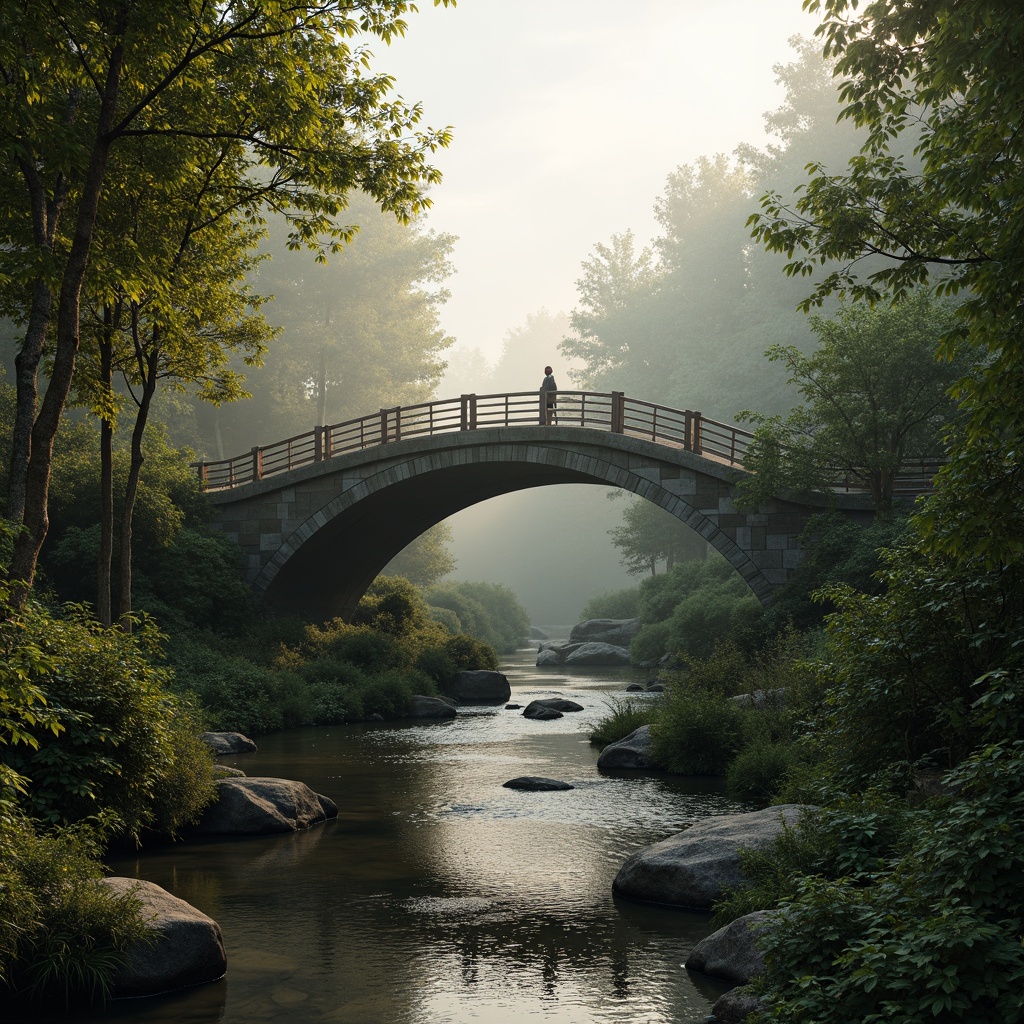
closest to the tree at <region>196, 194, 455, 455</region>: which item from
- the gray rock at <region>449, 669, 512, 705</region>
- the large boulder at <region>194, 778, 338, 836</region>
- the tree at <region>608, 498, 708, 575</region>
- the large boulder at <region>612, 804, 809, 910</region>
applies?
the tree at <region>608, 498, 708, 575</region>

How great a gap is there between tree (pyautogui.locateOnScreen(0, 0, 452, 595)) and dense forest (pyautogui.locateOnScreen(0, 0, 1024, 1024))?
0.06m

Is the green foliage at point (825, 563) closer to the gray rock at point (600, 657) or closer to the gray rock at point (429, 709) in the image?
the gray rock at point (429, 709)

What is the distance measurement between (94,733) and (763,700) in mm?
10435

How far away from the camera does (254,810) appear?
40.7ft

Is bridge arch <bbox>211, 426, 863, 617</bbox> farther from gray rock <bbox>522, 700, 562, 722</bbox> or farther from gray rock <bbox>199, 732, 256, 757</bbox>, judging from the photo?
gray rock <bbox>199, 732, 256, 757</bbox>

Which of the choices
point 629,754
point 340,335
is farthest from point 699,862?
point 340,335

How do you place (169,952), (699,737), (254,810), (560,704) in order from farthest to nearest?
(560,704) < (699,737) < (254,810) < (169,952)

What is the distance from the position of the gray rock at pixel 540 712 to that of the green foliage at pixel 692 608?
4540 mm

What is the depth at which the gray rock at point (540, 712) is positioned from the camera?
926 inches

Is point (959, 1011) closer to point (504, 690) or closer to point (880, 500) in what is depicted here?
point (880, 500)

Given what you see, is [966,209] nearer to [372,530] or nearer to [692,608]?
[372,530]

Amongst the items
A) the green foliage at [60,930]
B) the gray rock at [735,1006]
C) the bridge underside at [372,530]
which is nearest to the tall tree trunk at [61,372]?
the green foliage at [60,930]

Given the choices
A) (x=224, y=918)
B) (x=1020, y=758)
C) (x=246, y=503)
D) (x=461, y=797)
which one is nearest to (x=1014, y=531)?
(x=1020, y=758)

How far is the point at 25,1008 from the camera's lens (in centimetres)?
706
